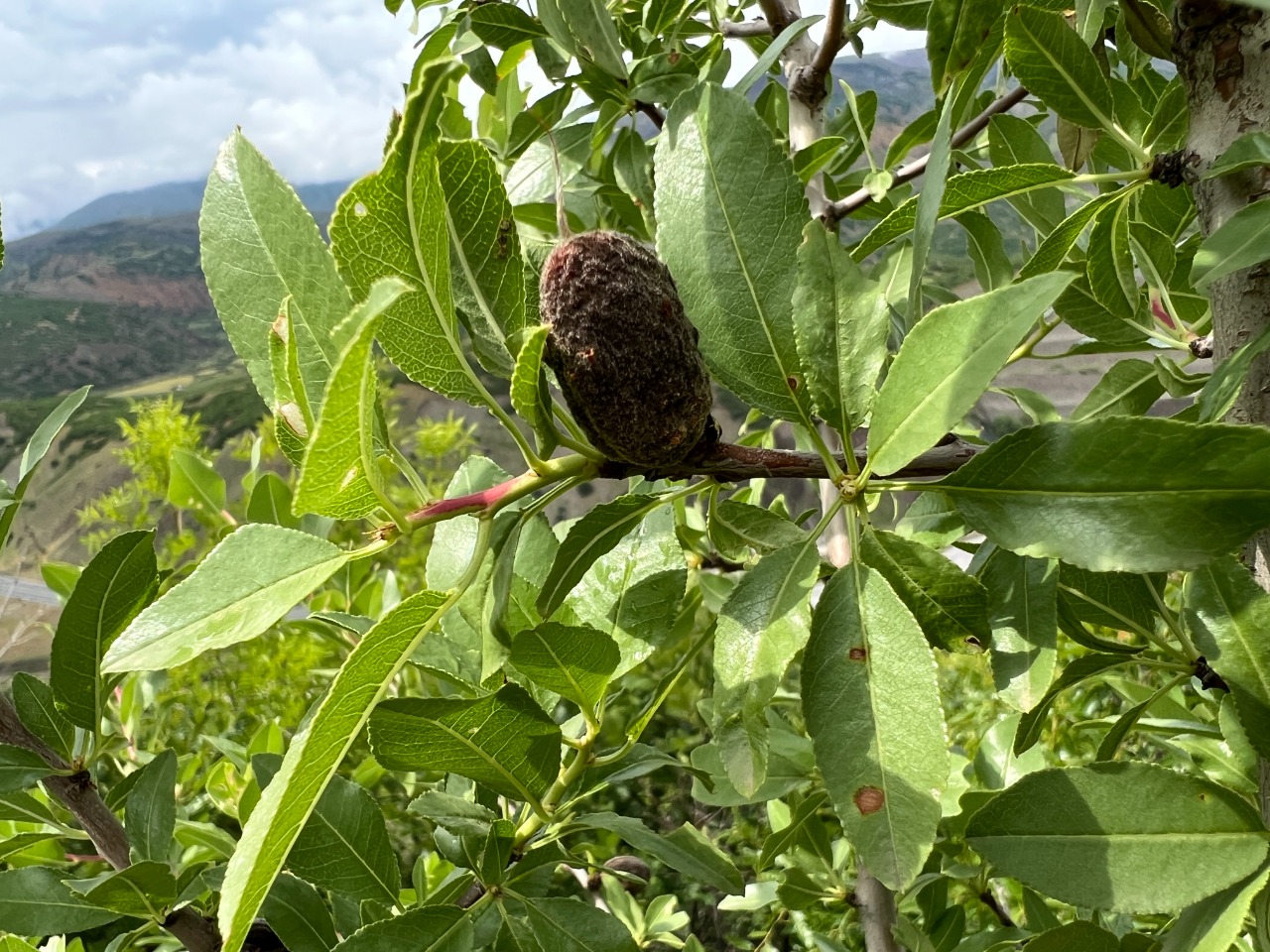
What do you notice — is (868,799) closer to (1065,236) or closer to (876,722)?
(876,722)

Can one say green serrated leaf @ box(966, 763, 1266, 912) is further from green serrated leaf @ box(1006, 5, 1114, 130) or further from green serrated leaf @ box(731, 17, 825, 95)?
green serrated leaf @ box(731, 17, 825, 95)

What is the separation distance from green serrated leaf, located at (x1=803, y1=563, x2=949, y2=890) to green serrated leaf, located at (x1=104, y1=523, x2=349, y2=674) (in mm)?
246

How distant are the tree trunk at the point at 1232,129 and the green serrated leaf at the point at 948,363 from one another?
0.73 feet

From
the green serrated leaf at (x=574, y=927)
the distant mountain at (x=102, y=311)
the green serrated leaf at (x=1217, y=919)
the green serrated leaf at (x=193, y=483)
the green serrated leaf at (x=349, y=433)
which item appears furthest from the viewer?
the distant mountain at (x=102, y=311)

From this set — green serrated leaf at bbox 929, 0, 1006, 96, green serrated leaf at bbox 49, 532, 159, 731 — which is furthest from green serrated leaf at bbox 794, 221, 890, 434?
green serrated leaf at bbox 49, 532, 159, 731

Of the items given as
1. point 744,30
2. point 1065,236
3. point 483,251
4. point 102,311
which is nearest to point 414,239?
point 483,251

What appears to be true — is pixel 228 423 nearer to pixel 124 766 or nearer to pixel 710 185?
pixel 124 766

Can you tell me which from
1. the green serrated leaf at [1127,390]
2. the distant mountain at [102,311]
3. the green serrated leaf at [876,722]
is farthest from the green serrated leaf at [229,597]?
the distant mountain at [102,311]

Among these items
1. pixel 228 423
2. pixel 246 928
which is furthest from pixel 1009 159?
pixel 228 423

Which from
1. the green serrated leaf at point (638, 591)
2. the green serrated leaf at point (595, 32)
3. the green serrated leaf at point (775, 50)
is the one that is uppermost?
the green serrated leaf at point (595, 32)

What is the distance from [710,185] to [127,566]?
578 millimetres

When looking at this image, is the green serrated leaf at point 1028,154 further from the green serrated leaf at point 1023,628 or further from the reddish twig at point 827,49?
the green serrated leaf at point 1023,628

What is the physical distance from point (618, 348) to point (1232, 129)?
38 centimetres

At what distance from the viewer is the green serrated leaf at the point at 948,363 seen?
0.37 meters
